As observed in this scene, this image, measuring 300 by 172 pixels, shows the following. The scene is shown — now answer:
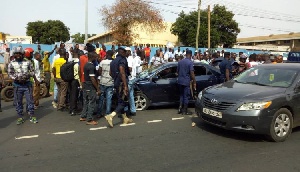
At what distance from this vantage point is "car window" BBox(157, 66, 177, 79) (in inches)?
347

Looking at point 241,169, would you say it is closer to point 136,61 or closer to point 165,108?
point 165,108

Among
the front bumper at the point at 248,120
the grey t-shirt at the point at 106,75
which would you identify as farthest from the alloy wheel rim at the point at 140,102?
the front bumper at the point at 248,120

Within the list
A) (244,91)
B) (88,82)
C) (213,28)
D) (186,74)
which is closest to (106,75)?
(88,82)

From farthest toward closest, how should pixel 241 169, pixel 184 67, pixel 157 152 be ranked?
pixel 184 67 < pixel 157 152 < pixel 241 169

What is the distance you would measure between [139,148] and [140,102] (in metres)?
3.49

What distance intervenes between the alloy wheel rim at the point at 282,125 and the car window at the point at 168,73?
Result: 3.76m

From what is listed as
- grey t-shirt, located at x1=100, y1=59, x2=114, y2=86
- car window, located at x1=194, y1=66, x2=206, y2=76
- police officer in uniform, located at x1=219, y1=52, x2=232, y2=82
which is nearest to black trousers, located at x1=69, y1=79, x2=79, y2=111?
grey t-shirt, located at x1=100, y1=59, x2=114, y2=86

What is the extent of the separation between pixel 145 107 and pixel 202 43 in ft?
115

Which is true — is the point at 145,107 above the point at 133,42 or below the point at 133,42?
below

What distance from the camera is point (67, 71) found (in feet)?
26.0

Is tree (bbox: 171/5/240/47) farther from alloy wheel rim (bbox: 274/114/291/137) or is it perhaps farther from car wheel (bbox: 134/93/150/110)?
alloy wheel rim (bbox: 274/114/291/137)

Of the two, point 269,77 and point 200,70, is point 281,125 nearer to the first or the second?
point 269,77

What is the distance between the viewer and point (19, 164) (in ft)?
14.7

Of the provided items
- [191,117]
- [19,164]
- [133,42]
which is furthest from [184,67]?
[133,42]
